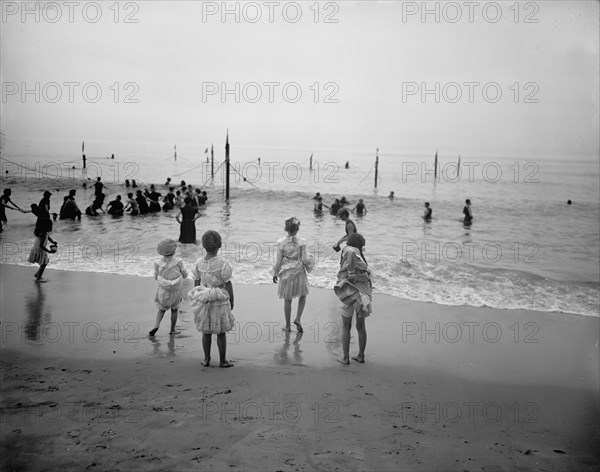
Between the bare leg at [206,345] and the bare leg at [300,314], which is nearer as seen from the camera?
the bare leg at [206,345]

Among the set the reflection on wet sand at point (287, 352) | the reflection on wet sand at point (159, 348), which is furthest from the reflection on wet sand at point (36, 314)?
the reflection on wet sand at point (287, 352)

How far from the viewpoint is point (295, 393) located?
475cm

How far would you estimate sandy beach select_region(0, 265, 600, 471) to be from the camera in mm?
3637

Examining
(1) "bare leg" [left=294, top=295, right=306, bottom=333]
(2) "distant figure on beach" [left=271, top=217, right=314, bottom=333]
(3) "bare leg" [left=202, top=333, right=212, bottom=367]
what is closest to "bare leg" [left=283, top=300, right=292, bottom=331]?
(2) "distant figure on beach" [left=271, top=217, right=314, bottom=333]

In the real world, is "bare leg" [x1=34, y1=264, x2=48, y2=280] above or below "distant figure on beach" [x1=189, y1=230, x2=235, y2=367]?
below

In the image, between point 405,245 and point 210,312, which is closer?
point 210,312

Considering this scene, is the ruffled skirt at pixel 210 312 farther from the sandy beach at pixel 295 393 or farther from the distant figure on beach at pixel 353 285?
the distant figure on beach at pixel 353 285

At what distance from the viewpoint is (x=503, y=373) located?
564 cm

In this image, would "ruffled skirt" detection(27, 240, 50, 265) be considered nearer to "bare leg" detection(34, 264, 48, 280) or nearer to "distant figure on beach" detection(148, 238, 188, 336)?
"bare leg" detection(34, 264, 48, 280)

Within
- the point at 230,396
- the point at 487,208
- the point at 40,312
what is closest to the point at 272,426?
the point at 230,396

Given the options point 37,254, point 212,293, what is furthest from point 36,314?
point 212,293

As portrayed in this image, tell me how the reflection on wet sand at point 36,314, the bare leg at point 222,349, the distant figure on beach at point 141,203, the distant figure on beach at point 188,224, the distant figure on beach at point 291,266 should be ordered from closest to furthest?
the bare leg at point 222,349
the reflection on wet sand at point 36,314
the distant figure on beach at point 291,266
the distant figure on beach at point 188,224
the distant figure on beach at point 141,203

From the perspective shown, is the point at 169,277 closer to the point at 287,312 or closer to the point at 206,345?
the point at 206,345

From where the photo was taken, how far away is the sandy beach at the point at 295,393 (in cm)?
364
